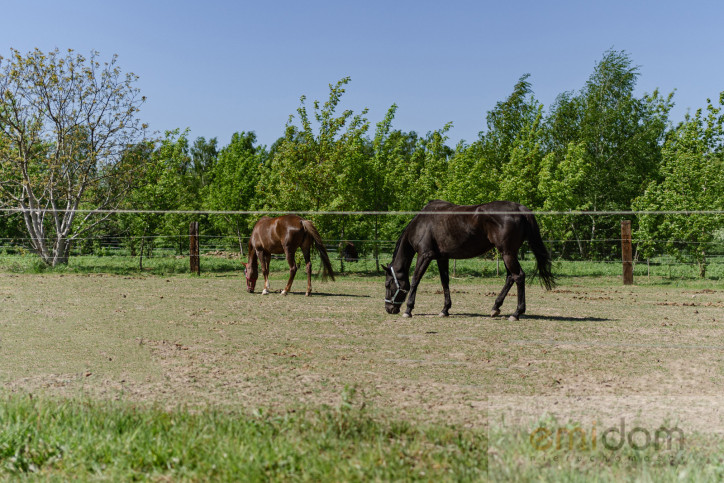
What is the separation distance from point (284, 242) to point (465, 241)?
15.7 feet

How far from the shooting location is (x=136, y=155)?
66.0ft

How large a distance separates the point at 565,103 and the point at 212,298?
1016 inches

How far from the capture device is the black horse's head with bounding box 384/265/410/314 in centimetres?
974

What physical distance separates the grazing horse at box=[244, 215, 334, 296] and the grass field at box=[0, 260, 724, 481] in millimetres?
2461

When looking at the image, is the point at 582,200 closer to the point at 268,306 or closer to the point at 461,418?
the point at 268,306

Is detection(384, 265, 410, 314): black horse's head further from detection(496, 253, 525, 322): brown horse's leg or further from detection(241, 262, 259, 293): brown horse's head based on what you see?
detection(241, 262, 259, 293): brown horse's head

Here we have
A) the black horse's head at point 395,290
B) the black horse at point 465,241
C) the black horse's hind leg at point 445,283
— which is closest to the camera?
the black horse at point 465,241

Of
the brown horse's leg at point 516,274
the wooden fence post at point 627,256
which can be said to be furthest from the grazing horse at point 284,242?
the wooden fence post at point 627,256

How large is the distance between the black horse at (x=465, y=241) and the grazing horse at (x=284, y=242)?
3.24 meters

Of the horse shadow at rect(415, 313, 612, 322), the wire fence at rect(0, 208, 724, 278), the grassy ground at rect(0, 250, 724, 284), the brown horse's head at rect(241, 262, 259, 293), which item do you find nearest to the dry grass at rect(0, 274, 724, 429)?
the horse shadow at rect(415, 313, 612, 322)

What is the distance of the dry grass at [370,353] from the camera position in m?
4.81

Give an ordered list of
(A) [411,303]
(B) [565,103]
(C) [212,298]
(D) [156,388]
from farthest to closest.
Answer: (B) [565,103] → (C) [212,298] → (A) [411,303] → (D) [156,388]

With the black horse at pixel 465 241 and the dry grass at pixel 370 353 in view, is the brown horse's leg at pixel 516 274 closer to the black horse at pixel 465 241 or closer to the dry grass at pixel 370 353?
the black horse at pixel 465 241

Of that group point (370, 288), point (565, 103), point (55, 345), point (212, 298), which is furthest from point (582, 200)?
point (55, 345)
